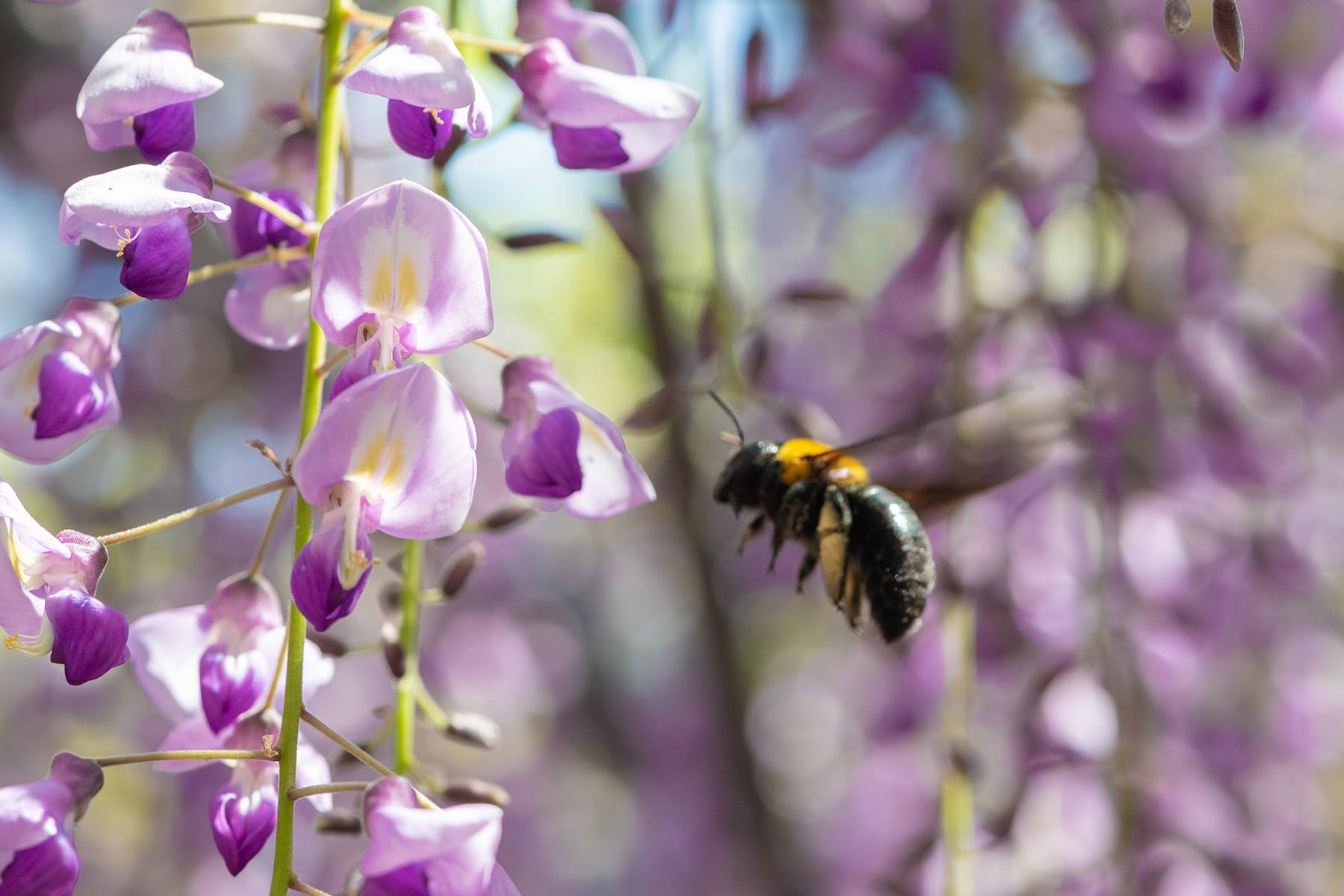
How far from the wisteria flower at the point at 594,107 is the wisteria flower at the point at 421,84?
0.37ft

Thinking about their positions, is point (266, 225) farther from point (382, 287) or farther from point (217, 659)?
point (217, 659)

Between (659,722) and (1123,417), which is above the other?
(1123,417)

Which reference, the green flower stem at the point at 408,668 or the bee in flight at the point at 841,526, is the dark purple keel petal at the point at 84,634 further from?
the bee in flight at the point at 841,526

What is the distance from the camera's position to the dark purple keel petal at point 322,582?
0.71m

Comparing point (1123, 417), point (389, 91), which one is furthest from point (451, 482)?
point (1123, 417)

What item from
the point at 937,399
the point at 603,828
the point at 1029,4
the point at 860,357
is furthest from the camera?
the point at 603,828

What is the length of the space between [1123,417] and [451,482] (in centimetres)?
146

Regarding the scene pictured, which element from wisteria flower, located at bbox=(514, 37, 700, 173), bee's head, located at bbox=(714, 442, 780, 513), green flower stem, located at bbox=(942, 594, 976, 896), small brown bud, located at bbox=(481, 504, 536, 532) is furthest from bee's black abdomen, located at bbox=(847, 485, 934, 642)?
wisteria flower, located at bbox=(514, 37, 700, 173)

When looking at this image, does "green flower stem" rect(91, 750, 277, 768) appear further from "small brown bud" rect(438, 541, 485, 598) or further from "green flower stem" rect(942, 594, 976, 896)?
"green flower stem" rect(942, 594, 976, 896)

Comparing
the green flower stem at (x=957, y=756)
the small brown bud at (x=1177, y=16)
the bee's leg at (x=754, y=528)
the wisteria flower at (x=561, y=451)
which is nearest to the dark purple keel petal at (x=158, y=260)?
the wisteria flower at (x=561, y=451)

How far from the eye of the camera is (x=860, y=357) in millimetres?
2768

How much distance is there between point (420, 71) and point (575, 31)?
1.11 ft

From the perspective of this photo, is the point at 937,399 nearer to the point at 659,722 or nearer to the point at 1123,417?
the point at 1123,417

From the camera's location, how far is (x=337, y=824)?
92cm
